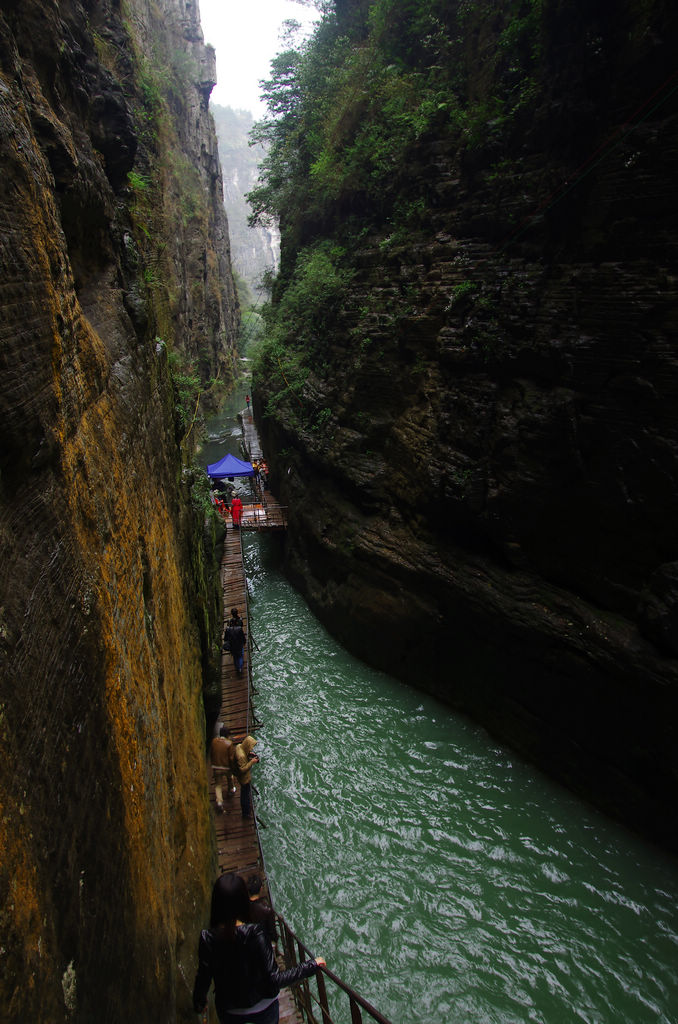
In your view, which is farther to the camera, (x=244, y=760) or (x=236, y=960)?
(x=244, y=760)

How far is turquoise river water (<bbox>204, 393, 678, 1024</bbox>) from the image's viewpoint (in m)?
5.63

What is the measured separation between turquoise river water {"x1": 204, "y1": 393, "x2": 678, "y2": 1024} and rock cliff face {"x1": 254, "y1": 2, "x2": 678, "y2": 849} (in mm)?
748

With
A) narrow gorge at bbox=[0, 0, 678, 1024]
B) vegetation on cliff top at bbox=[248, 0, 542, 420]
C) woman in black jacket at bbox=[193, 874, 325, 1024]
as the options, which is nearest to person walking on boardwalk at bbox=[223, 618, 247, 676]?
narrow gorge at bbox=[0, 0, 678, 1024]

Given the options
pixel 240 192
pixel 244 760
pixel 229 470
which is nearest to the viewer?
pixel 244 760

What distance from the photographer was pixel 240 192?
10975cm

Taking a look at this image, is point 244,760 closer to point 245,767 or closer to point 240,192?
point 245,767

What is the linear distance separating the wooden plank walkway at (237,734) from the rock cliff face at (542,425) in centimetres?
237

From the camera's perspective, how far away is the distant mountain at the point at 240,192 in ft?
337

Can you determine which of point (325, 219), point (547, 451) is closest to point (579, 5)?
point (547, 451)

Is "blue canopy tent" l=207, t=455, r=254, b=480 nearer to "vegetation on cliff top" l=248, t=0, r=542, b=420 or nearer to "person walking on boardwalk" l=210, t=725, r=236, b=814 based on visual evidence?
"vegetation on cliff top" l=248, t=0, r=542, b=420

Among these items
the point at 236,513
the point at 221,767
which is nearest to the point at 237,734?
the point at 221,767

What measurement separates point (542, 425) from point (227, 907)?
7376mm

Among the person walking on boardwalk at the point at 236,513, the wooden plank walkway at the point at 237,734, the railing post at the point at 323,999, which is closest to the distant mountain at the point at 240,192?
the person walking on boardwalk at the point at 236,513

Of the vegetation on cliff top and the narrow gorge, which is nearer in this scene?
the narrow gorge
